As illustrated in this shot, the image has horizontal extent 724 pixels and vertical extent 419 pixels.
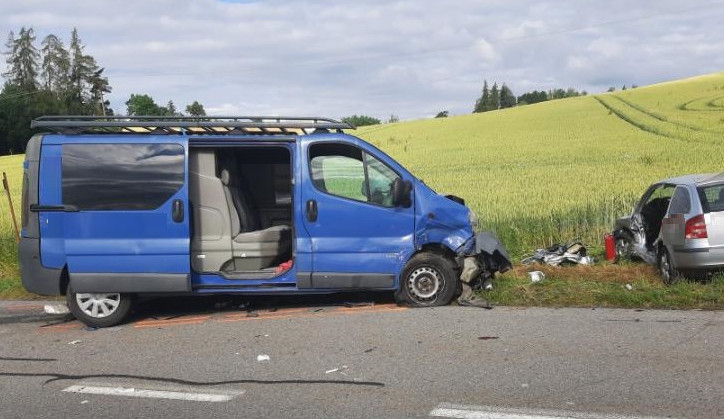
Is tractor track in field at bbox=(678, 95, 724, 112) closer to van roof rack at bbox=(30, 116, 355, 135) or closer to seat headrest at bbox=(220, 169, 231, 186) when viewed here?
van roof rack at bbox=(30, 116, 355, 135)

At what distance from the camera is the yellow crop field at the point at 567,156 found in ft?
39.5

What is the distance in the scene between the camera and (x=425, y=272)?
7.62m

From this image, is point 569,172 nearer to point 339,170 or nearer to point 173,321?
point 339,170

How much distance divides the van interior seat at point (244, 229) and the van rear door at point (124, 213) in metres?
0.69

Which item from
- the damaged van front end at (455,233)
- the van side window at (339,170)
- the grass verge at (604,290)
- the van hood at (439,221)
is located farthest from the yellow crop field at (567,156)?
the van side window at (339,170)

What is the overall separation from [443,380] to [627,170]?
15.3 metres

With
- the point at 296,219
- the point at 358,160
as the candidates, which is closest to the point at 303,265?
the point at 296,219

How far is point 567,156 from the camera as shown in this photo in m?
25.6

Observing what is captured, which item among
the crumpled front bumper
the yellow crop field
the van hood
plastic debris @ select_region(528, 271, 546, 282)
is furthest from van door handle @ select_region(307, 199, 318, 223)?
the yellow crop field

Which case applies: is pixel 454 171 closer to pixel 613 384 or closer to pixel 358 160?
pixel 358 160

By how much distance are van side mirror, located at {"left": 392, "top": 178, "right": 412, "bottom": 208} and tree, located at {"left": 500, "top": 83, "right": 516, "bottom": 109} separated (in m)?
144

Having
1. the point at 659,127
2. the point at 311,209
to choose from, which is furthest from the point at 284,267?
the point at 659,127

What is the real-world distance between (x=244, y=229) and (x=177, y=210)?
1.00 m

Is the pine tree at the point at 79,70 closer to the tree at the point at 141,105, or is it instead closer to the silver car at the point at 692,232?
the tree at the point at 141,105
